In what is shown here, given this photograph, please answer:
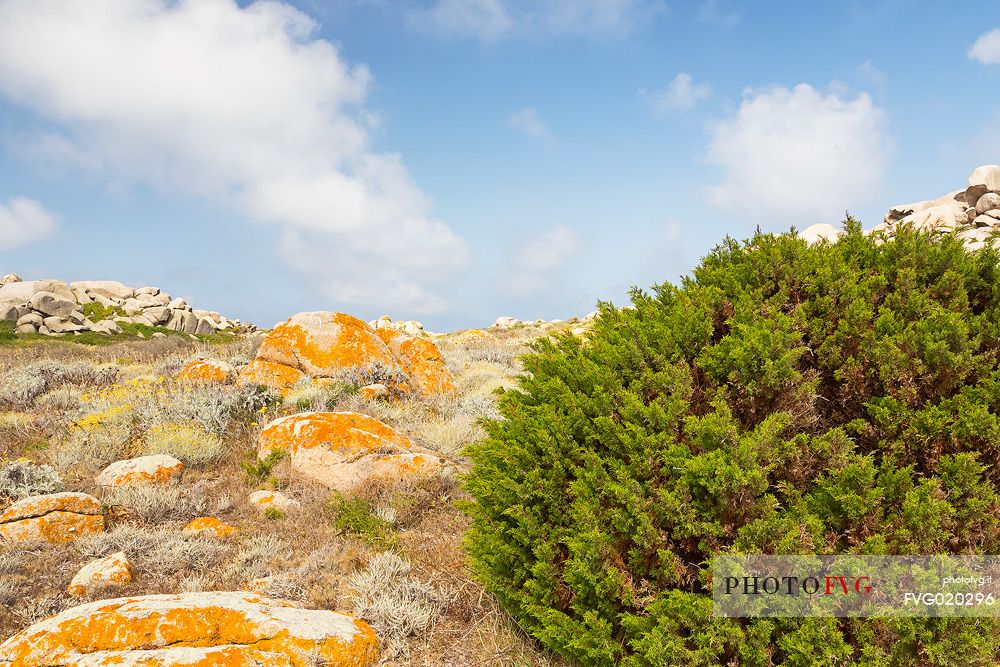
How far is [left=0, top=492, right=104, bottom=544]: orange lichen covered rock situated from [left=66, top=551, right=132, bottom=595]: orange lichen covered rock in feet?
2.99

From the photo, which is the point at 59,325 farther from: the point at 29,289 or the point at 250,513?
the point at 250,513

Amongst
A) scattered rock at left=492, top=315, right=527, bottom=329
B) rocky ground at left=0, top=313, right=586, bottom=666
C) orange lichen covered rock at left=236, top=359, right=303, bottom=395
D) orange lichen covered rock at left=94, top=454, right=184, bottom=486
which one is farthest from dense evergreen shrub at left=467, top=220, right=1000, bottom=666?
scattered rock at left=492, top=315, right=527, bottom=329

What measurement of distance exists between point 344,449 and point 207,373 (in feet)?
16.6

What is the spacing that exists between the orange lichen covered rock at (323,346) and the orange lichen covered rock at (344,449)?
132 inches

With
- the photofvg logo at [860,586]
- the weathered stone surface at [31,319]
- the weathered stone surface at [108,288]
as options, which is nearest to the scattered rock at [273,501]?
the photofvg logo at [860,586]

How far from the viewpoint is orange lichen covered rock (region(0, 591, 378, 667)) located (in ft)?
10.8

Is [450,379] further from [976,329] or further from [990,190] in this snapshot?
[990,190]

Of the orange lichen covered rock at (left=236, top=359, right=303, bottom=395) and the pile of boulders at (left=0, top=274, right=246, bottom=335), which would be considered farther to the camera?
the pile of boulders at (left=0, top=274, right=246, bottom=335)

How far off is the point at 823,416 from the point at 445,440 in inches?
238

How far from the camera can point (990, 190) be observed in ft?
89.8

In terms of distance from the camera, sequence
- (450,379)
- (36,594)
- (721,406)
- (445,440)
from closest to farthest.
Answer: (721,406), (36,594), (445,440), (450,379)

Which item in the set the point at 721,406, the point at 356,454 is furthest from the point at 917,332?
the point at 356,454

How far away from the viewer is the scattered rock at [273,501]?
6.53 meters

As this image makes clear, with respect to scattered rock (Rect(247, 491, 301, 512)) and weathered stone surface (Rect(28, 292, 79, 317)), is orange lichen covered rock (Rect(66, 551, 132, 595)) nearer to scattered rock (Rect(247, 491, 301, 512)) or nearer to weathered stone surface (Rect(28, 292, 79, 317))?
scattered rock (Rect(247, 491, 301, 512))
